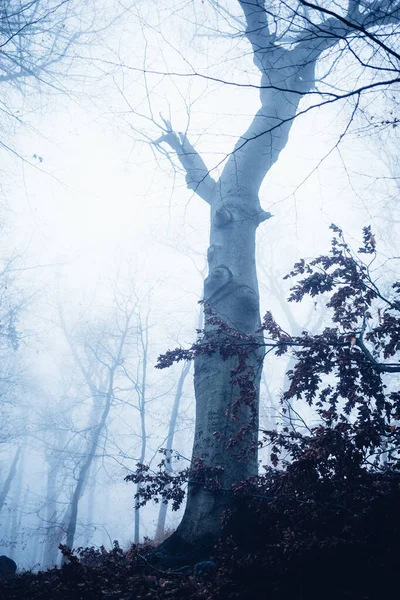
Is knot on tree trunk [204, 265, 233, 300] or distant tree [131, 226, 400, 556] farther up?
knot on tree trunk [204, 265, 233, 300]

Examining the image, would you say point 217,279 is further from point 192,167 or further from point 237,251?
point 192,167

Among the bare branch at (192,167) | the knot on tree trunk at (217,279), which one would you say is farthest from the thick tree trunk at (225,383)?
the bare branch at (192,167)

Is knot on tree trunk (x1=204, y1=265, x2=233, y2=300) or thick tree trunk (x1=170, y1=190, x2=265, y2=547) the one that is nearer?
thick tree trunk (x1=170, y1=190, x2=265, y2=547)

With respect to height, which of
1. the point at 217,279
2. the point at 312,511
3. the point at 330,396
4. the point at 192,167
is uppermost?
the point at 192,167

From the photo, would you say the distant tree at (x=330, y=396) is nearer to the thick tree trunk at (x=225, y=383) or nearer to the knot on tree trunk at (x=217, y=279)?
the thick tree trunk at (x=225, y=383)

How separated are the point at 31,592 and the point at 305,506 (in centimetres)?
212

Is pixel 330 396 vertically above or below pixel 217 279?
below

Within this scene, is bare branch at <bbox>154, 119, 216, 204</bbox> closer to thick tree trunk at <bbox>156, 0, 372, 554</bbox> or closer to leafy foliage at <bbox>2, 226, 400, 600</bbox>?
thick tree trunk at <bbox>156, 0, 372, 554</bbox>

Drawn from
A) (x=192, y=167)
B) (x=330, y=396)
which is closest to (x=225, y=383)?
(x=330, y=396)

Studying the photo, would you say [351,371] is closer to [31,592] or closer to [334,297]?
[334,297]

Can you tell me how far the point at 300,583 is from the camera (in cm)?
190

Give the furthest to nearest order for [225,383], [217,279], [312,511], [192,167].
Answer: [192,167], [217,279], [225,383], [312,511]

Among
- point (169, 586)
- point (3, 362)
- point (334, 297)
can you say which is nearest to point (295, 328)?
point (334, 297)

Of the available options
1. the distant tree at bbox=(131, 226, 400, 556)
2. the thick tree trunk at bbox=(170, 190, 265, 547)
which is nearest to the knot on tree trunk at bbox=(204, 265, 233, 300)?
the thick tree trunk at bbox=(170, 190, 265, 547)
